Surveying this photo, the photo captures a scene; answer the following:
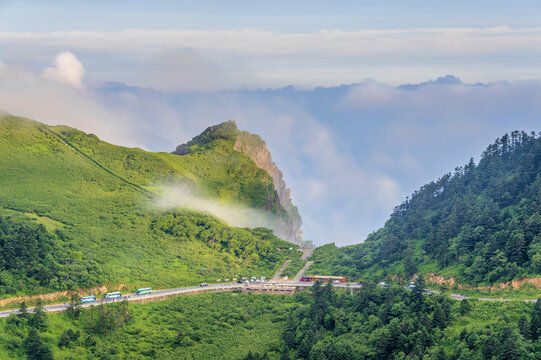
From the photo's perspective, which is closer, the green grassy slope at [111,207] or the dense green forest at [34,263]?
the dense green forest at [34,263]

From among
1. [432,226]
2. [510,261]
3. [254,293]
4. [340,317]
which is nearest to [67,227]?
[254,293]

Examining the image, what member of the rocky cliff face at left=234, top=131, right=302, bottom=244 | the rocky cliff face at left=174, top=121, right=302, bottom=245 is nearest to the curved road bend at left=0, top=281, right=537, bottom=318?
the rocky cliff face at left=174, top=121, right=302, bottom=245

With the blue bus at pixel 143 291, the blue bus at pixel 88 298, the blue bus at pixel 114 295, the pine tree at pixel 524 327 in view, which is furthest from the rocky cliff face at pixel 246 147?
the pine tree at pixel 524 327

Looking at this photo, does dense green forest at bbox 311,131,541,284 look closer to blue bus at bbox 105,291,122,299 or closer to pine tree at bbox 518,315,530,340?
pine tree at bbox 518,315,530,340

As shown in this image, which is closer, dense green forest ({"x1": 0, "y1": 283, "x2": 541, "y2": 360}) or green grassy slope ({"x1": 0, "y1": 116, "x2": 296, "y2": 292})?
dense green forest ({"x1": 0, "y1": 283, "x2": 541, "y2": 360})

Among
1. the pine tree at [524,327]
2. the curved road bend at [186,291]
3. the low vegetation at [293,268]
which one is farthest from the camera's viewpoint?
the low vegetation at [293,268]

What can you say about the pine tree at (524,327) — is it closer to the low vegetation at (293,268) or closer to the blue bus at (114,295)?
the blue bus at (114,295)

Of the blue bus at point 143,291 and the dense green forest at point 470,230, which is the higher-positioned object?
the dense green forest at point 470,230

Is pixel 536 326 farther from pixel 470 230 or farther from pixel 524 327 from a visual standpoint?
pixel 470 230
